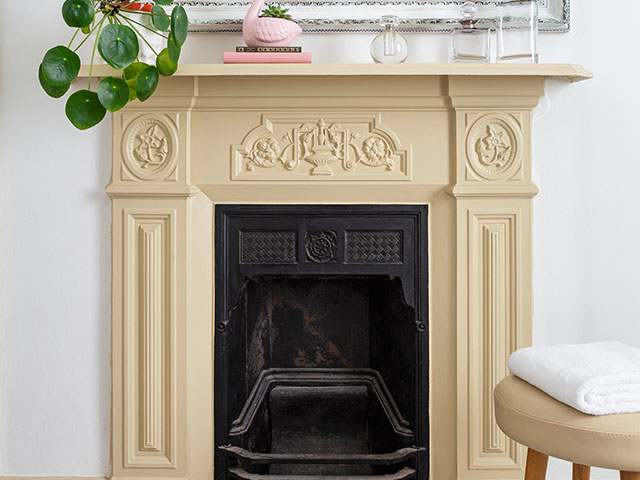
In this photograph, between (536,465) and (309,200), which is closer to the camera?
(536,465)

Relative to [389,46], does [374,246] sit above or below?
below

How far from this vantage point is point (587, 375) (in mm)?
1270

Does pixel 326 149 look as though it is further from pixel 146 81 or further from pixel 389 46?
pixel 146 81

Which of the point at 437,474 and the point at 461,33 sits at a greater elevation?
the point at 461,33

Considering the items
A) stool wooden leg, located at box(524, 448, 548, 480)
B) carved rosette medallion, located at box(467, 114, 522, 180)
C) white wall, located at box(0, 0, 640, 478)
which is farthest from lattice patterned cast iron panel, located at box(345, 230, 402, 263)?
stool wooden leg, located at box(524, 448, 548, 480)

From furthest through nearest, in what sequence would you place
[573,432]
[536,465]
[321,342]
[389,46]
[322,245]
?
1. [321,342]
2. [322,245]
3. [389,46]
4. [536,465]
5. [573,432]

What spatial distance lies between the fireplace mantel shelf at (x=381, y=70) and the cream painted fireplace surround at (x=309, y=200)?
0.13m

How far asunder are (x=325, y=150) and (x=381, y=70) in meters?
0.29

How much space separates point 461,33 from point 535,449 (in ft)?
3.65

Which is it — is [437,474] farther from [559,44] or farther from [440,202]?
[559,44]

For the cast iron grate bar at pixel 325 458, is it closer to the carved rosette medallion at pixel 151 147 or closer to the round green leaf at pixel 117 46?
the carved rosette medallion at pixel 151 147

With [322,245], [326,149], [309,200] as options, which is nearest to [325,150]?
[326,149]

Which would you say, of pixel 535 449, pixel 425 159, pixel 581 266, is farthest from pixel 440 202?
pixel 535 449

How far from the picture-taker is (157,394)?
6.02ft
